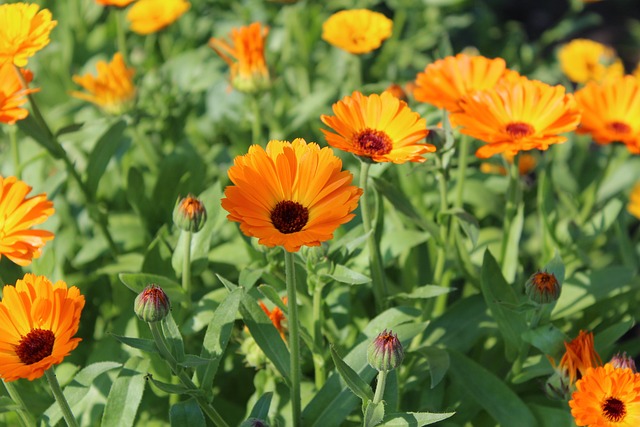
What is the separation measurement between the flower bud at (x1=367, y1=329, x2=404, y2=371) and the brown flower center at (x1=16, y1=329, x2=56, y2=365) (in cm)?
58

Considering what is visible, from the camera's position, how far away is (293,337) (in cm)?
149

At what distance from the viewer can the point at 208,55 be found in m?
3.49

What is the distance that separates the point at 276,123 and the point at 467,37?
2177 mm

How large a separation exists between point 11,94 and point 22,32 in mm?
146

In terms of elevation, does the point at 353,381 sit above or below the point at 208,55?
above

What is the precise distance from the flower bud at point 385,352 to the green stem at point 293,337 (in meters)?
0.18

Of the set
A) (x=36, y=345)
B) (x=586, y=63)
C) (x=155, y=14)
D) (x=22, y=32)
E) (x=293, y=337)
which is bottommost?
(x=586, y=63)

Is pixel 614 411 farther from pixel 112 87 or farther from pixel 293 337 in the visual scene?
pixel 112 87

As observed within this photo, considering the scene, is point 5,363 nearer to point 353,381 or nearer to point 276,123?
point 353,381

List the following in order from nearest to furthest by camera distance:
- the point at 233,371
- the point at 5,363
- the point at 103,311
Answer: the point at 5,363
the point at 233,371
the point at 103,311

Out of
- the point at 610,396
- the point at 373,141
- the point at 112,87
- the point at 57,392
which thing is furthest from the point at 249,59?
the point at 610,396

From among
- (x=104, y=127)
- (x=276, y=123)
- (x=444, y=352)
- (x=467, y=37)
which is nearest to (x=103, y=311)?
(x=104, y=127)

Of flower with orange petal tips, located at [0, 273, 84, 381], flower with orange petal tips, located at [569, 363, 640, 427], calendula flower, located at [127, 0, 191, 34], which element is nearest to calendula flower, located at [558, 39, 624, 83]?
calendula flower, located at [127, 0, 191, 34]

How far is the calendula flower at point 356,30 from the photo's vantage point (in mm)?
2396
